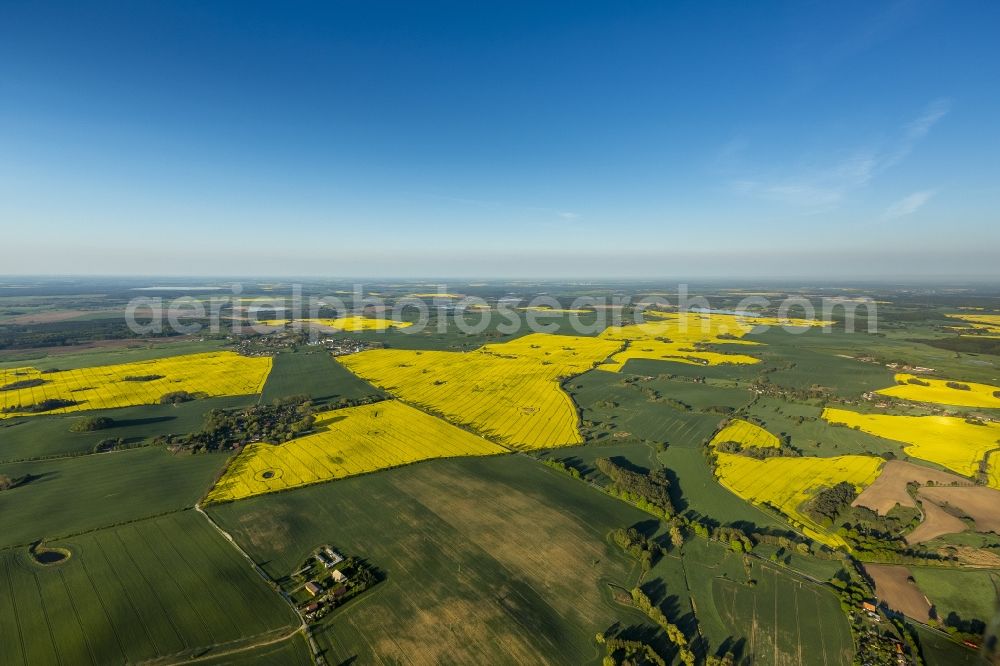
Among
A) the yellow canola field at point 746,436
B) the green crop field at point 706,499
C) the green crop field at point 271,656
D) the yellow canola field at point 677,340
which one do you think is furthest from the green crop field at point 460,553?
the yellow canola field at point 677,340

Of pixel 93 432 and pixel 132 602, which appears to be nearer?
pixel 132 602

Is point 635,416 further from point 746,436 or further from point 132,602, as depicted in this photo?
point 132,602

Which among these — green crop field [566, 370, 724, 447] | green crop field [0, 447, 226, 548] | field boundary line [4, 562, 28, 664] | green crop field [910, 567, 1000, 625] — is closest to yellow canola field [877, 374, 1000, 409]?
green crop field [566, 370, 724, 447]

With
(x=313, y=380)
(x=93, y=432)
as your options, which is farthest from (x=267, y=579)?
(x=313, y=380)

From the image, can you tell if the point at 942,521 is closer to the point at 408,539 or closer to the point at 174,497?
the point at 408,539

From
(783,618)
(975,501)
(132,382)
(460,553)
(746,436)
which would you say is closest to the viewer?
(783,618)

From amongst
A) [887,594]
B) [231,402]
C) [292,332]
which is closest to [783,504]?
[887,594]

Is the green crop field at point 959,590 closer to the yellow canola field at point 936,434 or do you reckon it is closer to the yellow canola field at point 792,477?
the yellow canola field at point 792,477

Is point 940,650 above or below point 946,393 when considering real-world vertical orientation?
below
